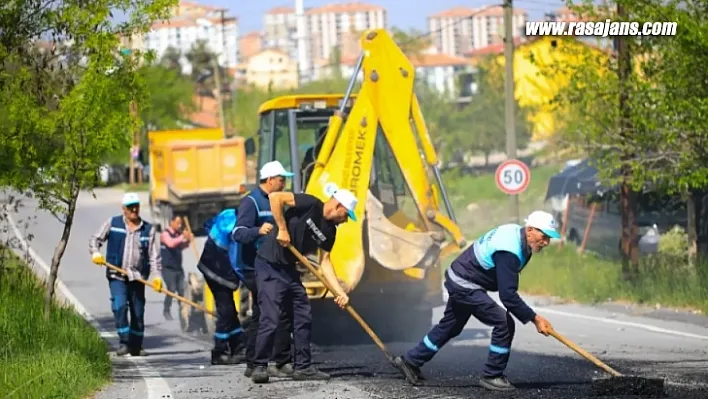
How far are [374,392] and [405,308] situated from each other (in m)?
5.41

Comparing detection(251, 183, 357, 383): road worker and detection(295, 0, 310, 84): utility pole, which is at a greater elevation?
detection(295, 0, 310, 84): utility pole

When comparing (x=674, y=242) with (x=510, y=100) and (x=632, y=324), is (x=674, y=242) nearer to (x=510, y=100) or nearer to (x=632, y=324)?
(x=510, y=100)

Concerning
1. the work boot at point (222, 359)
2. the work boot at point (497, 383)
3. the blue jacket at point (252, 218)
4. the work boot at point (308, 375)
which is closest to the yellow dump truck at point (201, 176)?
the work boot at point (222, 359)

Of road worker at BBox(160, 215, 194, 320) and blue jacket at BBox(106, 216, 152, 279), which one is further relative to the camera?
road worker at BBox(160, 215, 194, 320)

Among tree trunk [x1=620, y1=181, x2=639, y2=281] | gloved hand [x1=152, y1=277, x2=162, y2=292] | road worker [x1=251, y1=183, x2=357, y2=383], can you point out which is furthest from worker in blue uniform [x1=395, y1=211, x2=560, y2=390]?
tree trunk [x1=620, y1=181, x2=639, y2=281]

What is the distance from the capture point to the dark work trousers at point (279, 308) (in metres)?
11.7

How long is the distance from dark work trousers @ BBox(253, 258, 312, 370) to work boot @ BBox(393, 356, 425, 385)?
959 millimetres

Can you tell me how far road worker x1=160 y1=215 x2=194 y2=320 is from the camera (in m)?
21.0

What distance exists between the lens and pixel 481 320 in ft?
35.9

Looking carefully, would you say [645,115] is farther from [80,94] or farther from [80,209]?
[80,209]

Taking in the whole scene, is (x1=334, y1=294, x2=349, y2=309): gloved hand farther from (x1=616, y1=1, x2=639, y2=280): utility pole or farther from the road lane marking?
(x1=616, y1=1, x2=639, y2=280): utility pole

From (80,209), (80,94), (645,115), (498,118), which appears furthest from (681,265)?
(498,118)

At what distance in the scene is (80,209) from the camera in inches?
2185

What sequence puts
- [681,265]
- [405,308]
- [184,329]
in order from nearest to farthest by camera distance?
[405,308] → [184,329] → [681,265]
